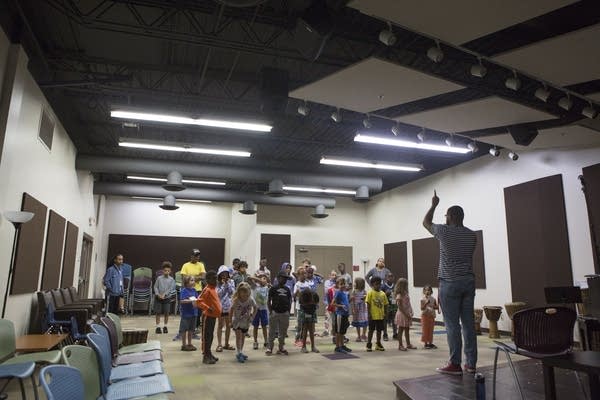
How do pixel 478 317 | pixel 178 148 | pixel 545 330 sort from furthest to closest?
pixel 478 317 < pixel 178 148 < pixel 545 330

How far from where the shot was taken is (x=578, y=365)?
2311 millimetres

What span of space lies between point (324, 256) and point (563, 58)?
35.7 feet

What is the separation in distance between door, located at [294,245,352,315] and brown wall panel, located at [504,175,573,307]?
21.8 ft

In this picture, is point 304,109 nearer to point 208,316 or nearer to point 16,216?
point 208,316

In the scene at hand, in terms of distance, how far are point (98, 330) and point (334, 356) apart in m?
4.30

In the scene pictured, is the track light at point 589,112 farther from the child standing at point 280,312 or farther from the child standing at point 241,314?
the child standing at point 241,314

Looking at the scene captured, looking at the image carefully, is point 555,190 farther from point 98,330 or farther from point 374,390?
point 98,330

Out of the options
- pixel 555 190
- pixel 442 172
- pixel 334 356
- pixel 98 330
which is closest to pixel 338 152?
pixel 442 172

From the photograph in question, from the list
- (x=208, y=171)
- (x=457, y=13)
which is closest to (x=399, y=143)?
(x=457, y=13)

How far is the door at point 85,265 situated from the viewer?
36.9 feet

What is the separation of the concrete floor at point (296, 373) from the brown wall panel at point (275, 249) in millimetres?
6640

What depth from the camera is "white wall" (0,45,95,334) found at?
209 inches

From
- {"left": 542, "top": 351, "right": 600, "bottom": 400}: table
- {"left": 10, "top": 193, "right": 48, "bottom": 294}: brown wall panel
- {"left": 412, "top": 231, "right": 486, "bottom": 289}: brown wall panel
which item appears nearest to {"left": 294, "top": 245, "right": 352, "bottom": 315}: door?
{"left": 412, "top": 231, "right": 486, "bottom": 289}: brown wall panel

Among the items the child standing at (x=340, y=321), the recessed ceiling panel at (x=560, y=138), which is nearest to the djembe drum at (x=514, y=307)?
the recessed ceiling panel at (x=560, y=138)
